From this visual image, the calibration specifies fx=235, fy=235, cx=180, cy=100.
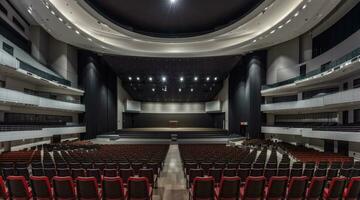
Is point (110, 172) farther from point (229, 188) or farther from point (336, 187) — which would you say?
point (336, 187)

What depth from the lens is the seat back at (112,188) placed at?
455 centimetres

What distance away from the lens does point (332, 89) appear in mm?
20031

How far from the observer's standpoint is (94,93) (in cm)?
2655

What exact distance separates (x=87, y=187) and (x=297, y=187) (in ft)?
13.8

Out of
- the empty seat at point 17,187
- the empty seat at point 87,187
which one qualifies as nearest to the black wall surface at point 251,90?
the empty seat at point 87,187

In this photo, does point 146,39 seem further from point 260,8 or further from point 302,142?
point 302,142

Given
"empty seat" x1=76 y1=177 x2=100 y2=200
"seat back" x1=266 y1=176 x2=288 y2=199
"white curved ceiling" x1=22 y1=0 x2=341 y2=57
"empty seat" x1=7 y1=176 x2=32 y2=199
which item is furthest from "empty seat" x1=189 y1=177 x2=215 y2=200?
"white curved ceiling" x1=22 y1=0 x2=341 y2=57

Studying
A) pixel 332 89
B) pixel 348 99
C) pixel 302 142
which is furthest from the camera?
pixel 302 142

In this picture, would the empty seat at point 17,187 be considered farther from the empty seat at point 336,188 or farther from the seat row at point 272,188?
the empty seat at point 336,188

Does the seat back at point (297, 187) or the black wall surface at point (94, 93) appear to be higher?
the black wall surface at point (94, 93)

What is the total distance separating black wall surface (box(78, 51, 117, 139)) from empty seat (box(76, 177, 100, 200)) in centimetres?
2286

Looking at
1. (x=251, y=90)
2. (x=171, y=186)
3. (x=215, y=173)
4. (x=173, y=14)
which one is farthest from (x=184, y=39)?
(x=215, y=173)

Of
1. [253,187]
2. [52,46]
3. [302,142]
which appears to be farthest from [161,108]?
[253,187]

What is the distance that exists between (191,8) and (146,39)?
6.49 metres
